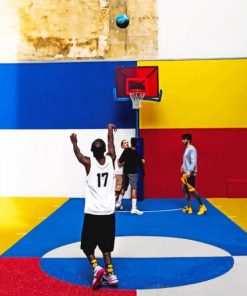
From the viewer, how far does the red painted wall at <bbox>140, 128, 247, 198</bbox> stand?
12.4 meters

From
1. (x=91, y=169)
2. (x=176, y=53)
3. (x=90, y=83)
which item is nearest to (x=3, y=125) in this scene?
(x=90, y=83)

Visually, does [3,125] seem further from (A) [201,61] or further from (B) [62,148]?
(A) [201,61]

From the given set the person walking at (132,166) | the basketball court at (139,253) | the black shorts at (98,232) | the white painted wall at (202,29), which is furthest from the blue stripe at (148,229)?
the white painted wall at (202,29)

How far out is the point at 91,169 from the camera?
5.13 m

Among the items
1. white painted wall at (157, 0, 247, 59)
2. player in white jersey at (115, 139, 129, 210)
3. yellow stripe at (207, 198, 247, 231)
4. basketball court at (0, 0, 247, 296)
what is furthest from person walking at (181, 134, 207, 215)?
white painted wall at (157, 0, 247, 59)

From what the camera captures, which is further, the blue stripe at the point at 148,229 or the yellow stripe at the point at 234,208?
the yellow stripe at the point at 234,208

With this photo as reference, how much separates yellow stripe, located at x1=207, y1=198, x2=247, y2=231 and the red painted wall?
1.45 feet

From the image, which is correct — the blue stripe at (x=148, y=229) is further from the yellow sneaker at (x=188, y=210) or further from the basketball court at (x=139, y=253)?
the yellow sneaker at (x=188, y=210)

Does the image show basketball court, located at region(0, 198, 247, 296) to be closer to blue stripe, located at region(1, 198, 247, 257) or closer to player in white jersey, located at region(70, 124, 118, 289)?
blue stripe, located at region(1, 198, 247, 257)

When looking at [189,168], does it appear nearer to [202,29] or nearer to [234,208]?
[234,208]

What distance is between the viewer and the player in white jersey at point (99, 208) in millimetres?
5082

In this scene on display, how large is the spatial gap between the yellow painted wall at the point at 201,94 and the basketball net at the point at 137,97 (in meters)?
1.06

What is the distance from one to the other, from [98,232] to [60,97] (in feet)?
26.9

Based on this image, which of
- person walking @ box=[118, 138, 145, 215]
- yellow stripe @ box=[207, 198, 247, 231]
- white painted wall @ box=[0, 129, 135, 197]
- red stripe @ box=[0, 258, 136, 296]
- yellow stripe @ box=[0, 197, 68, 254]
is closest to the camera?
red stripe @ box=[0, 258, 136, 296]
